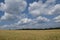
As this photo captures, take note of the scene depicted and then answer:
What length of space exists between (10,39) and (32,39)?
5.89 ft

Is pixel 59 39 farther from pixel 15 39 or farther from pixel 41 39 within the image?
pixel 15 39

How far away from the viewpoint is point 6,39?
11.4 meters

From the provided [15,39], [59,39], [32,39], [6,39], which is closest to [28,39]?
[32,39]

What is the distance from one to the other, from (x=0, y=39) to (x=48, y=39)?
3.99 m

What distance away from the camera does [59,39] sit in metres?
11.9

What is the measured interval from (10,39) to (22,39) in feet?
3.23

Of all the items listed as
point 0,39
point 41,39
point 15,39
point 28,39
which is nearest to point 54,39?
point 41,39

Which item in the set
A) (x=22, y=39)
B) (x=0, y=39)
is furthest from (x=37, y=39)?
(x=0, y=39)

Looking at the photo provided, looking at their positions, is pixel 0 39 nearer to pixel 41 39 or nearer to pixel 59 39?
pixel 41 39

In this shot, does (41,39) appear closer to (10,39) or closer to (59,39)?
(59,39)

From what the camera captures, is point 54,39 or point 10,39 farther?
point 54,39

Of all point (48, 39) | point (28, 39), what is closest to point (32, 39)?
point (28, 39)

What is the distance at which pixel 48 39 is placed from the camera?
1167cm

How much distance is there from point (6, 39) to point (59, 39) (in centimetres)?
442
